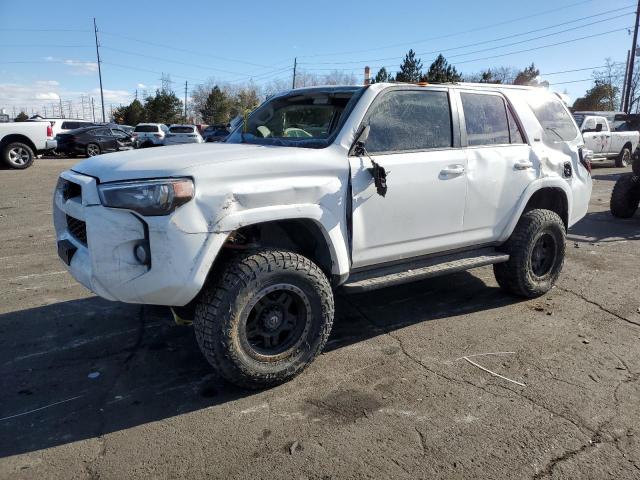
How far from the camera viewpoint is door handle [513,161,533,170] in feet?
14.4

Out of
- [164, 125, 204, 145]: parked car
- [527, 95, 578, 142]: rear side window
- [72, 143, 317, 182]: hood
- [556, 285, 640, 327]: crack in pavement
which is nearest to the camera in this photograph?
[72, 143, 317, 182]: hood

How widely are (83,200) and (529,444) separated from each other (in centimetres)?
282

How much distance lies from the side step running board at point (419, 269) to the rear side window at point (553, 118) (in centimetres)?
136

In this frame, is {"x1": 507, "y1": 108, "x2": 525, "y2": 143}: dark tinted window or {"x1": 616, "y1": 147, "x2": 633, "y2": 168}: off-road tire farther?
{"x1": 616, "y1": 147, "x2": 633, "y2": 168}: off-road tire

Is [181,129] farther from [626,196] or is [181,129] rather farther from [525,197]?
[525,197]

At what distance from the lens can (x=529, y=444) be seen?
2645mm

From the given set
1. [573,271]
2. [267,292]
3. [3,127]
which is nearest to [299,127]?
[267,292]

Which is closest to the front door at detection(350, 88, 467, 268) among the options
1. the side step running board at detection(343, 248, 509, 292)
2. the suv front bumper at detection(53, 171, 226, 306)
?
the side step running board at detection(343, 248, 509, 292)

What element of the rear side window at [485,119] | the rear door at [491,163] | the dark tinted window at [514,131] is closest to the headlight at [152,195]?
the rear door at [491,163]

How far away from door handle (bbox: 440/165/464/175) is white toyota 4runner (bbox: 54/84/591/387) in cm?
1

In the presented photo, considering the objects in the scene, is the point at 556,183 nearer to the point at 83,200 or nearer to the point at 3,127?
the point at 83,200

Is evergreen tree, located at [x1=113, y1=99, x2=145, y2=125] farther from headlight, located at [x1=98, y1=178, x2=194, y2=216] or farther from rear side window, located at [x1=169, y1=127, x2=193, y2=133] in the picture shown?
headlight, located at [x1=98, y1=178, x2=194, y2=216]

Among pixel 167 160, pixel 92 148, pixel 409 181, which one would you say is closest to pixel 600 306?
pixel 409 181

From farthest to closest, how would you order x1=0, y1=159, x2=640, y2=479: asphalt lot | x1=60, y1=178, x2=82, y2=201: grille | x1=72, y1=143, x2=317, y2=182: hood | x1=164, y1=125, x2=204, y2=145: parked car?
x1=164, y1=125, x2=204, y2=145: parked car, x1=60, y1=178, x2=82, y2=201: grille, x1=72, y1=143, x2=317, y2=182: hood, x1=0, y1=159, x2=640, y2=479: asphalt lot
